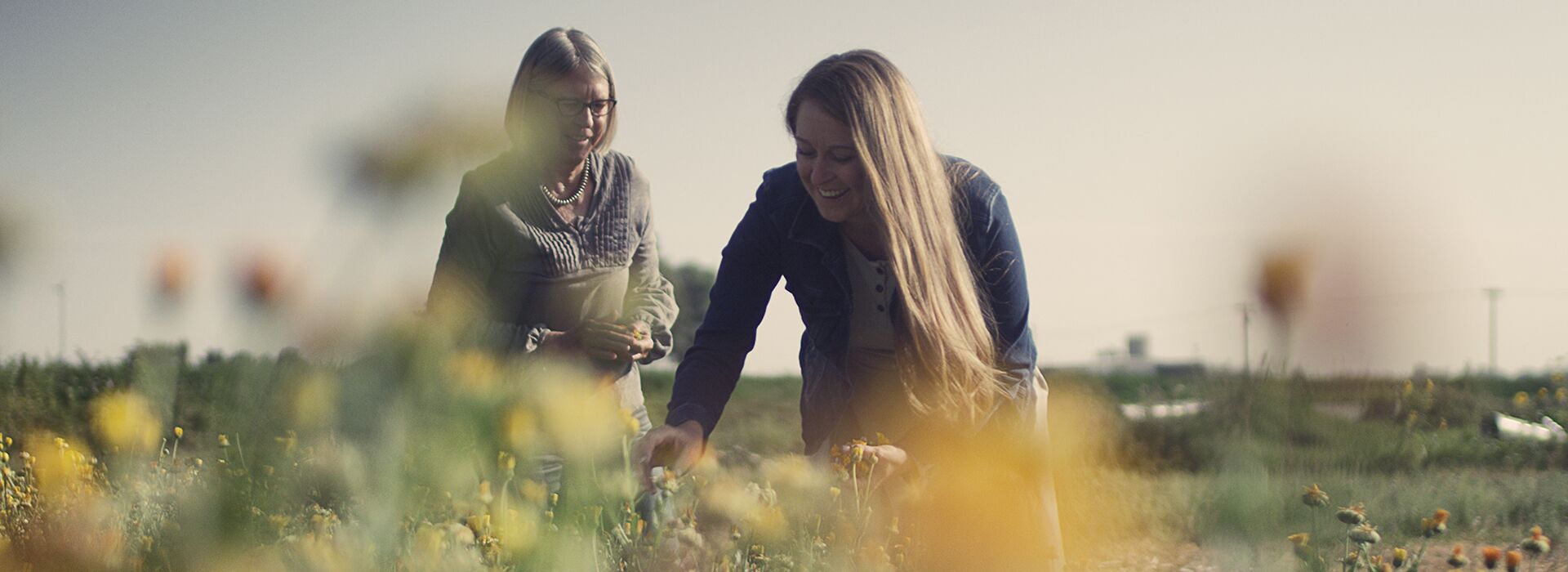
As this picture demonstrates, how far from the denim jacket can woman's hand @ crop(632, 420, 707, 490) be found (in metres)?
0.11

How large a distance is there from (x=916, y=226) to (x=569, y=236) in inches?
37.4

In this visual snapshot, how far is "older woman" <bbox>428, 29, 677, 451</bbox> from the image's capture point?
2.42 meters

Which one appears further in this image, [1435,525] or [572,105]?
[572,105]

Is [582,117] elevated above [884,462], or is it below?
above

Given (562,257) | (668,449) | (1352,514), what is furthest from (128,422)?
(1352,514)

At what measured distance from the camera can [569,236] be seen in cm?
265

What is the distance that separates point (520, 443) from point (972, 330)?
3.48 ft

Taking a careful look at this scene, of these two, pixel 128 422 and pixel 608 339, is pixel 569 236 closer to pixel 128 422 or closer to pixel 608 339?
pixel 608 339

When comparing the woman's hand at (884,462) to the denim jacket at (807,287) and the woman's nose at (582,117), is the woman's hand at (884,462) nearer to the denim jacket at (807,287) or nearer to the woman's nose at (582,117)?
the denim jacket at (807,287)

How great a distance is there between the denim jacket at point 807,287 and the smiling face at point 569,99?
15.5 inches

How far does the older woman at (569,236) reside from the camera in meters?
2.42

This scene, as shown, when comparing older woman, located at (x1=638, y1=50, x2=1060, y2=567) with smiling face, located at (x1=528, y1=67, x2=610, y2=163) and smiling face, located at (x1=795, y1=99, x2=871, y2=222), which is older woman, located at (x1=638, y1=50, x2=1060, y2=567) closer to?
smiling face, located at (x1=795, y1=99, x2=871, y2=222)

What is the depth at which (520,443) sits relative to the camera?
1.19 meters

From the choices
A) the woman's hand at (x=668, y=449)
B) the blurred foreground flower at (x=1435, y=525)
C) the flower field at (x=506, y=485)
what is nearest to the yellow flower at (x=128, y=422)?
the flower field at (x=506, y=485)
